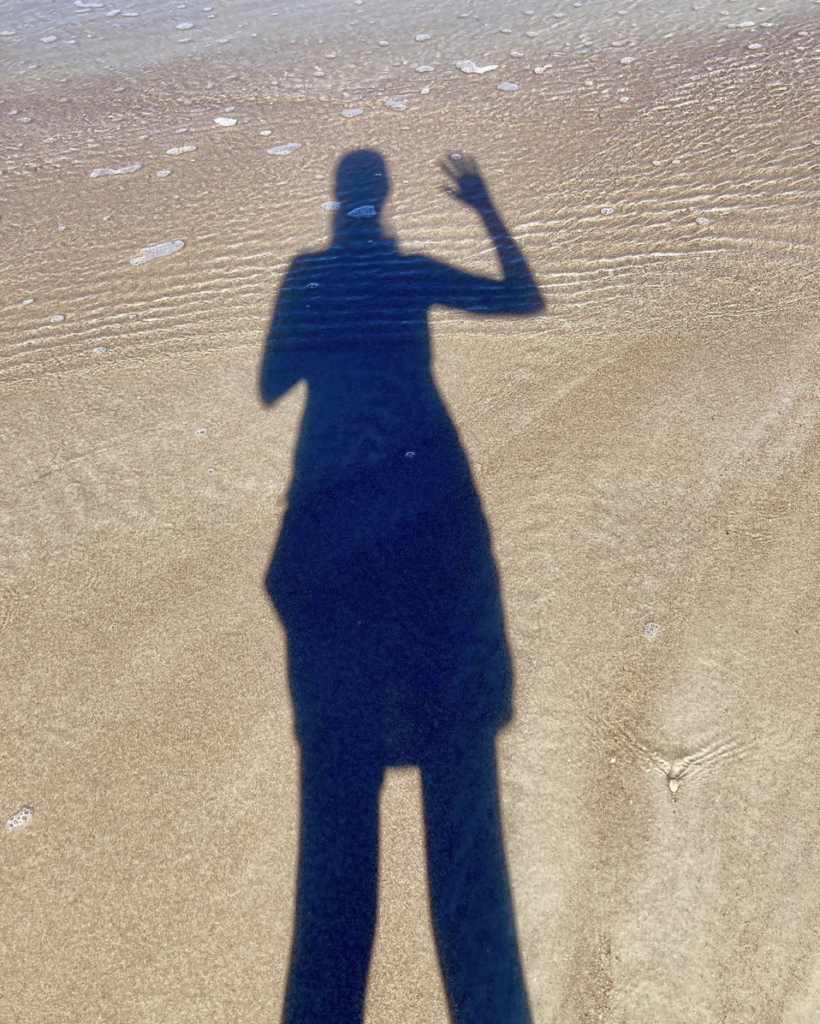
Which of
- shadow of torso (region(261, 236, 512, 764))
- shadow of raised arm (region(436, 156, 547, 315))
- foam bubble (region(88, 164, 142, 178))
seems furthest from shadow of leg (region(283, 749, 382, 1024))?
foam bubble (region(88, 164, 142, 178))

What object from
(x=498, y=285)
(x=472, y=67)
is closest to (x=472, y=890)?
(x=498, y=285)

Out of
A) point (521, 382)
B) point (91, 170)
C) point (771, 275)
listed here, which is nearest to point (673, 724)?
point (521, 382)

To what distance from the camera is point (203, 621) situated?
390cm

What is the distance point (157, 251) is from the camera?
262 inches

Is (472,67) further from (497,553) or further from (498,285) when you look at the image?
(497,553)

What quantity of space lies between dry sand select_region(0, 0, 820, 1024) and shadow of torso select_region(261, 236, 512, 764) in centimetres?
13

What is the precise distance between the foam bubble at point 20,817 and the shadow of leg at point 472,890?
1.58 m

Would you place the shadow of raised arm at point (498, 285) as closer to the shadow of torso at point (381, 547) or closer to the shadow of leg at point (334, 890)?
the shadow of torso at point (381, 547)

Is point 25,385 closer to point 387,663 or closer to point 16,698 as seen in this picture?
point 16,698

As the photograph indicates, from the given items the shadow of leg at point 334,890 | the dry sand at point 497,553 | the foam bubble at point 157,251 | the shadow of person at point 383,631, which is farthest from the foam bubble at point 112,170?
the shadow of leg at point 334,890

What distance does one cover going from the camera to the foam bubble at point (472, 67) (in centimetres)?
933

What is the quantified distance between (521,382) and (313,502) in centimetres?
157

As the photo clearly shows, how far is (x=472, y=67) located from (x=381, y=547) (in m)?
7.54

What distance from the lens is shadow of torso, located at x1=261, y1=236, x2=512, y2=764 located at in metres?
3.49
